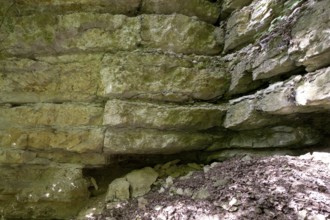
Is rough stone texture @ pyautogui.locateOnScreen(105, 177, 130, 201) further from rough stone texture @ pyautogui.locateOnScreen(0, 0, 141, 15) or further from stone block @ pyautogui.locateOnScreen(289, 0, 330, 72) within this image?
stone block @ pyautogui.locateOnScreen(289, 0, 330, 72)

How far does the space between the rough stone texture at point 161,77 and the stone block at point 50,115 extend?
0.31m

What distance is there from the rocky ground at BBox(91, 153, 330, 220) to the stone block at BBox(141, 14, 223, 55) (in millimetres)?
1376

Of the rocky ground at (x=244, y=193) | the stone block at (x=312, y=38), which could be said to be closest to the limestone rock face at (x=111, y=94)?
the rocky ground at (x=244, y=193)

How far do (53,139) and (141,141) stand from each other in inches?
39.7

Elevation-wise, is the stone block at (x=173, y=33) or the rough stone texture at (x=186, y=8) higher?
the rough stone texture at (x=186, y=8)

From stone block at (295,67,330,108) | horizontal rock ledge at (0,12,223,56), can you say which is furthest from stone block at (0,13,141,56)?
stone block at (295,67,330,108)

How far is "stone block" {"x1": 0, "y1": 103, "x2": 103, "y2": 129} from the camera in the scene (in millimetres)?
2910

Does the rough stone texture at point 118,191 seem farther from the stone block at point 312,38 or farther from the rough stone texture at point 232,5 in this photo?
the rough stone texture at point 232,5

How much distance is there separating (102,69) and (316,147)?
92.2 inches

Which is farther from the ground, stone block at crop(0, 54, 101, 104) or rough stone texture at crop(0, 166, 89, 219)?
stone block at crop(0, 54, 101, 104)

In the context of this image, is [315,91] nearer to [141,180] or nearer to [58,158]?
[141,180]

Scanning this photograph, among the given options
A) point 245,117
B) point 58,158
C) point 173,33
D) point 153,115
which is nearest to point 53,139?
point 58,158

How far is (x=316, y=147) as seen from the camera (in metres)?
2.51

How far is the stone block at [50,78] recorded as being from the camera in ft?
9.74
